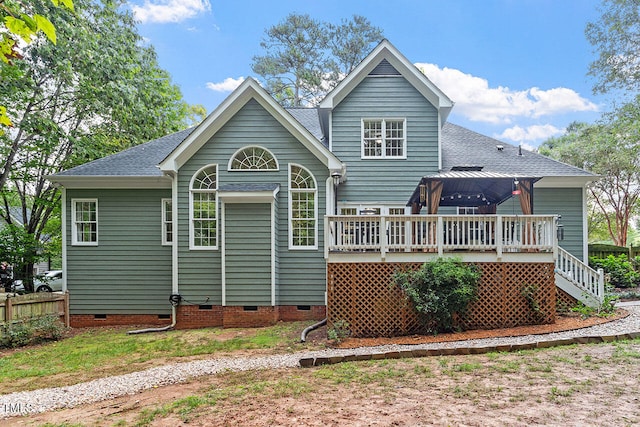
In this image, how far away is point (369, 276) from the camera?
340 inches

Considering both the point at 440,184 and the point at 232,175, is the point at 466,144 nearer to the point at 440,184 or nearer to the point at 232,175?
the point at 440,184

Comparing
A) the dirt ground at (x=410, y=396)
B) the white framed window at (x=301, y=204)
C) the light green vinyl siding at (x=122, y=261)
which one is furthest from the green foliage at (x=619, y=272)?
A: the light green vinyl siding at (x=122, y=261)

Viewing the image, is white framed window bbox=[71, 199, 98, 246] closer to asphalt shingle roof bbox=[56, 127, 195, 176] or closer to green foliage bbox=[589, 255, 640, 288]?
asphalt shingle roof bbox=[56, 127, 195, 176]

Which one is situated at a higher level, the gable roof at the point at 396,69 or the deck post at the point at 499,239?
the gable roof at the point at 396,69

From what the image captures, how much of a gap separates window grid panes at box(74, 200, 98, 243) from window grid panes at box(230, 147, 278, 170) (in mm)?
4660

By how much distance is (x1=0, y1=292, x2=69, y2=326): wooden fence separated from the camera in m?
9.54

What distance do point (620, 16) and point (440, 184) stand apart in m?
13.7

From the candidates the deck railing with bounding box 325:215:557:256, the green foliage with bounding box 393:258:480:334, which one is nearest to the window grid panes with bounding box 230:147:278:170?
the deck railing with bounding box 325:215:557:256

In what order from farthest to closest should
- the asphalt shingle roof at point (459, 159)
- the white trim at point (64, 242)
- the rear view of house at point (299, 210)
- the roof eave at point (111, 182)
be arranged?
the asphalt shingle roof at point (459, 159)
the white trim at point (64, 242)
the roof eave at point (111, 182)
the rear view of house at point (299, 210)

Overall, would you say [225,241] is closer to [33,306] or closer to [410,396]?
[33,306]

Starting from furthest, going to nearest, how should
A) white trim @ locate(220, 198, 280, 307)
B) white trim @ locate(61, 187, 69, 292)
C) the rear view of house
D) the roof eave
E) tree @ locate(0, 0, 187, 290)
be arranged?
1. tree @ locate(0, 0, 187, 290)
2. white trim @ locate(61, 187, 69, 292)
3. the roof eave
4. white trim @ locate(220, 198, 280, 307)
5. the rear view of house

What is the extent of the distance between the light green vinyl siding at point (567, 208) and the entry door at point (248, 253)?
7.34 meters

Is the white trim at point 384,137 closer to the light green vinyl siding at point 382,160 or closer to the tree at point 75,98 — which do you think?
the light green vinyl siding at point 382,160

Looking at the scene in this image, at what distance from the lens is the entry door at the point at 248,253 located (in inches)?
407
